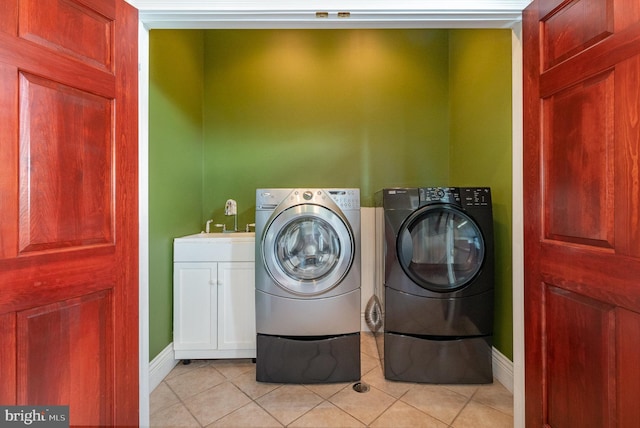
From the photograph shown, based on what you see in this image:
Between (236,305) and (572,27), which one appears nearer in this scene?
(572,27)

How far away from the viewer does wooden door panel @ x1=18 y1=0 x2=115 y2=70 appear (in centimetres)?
84

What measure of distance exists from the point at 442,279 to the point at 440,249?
185 mm

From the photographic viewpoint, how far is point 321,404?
1547 millimetres

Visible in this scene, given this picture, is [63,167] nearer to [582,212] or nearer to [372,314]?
[582,212]

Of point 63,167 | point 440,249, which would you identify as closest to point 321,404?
point 440,249

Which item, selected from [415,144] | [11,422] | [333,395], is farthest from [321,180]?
[11,422]

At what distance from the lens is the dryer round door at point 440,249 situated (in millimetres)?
1659

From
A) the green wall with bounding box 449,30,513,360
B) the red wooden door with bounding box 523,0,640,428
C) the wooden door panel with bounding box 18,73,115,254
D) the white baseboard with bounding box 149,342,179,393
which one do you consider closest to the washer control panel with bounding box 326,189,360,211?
the red wooden door with bounding box 523,0,640,428

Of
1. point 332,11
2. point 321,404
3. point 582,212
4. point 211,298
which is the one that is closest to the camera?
point 582,212

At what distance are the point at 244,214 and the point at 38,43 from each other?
1.83 meters

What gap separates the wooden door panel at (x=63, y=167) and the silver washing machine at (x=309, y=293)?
84 centimetres

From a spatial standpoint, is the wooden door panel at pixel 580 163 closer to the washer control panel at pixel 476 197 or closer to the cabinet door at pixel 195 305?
the washer control panel at pixel 476 197

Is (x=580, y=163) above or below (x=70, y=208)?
above

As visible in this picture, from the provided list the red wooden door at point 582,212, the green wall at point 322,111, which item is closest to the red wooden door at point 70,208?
the green wall at point 322,111
